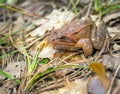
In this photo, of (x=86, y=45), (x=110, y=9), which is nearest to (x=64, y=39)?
(x=86, y=45)

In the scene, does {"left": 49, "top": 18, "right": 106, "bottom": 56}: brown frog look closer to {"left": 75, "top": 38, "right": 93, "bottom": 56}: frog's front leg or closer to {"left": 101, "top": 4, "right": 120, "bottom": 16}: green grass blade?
{"left": 75, "top": 38, "right": 93, "bottom": 56}: frog's front leg

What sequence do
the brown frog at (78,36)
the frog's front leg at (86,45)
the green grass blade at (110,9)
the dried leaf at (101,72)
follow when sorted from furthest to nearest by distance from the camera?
the green grass blade at (110,9) < the brown frog at (78,36) < the frog's front leg at (86,45) < the dried leaf at (101,72)

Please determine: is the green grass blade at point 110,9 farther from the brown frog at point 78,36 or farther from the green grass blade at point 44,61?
the green grass blade at point 44,61

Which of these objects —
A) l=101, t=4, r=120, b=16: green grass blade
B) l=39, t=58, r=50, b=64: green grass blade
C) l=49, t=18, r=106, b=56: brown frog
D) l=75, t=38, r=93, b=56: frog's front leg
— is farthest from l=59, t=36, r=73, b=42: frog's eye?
l=101, t=4, r=120, b=16: green grass blade

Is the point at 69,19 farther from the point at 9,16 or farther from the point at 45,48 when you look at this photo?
the point at 9,16

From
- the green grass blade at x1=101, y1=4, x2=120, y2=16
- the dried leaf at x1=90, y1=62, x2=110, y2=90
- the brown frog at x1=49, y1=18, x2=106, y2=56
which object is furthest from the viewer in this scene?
the green grass blade at x1=101, y1=4, x2=120, y2=16

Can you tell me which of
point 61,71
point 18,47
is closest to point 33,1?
point 18,47

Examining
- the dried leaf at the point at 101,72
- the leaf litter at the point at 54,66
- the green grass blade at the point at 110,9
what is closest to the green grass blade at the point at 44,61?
the leaf litter at the point at 54,66
